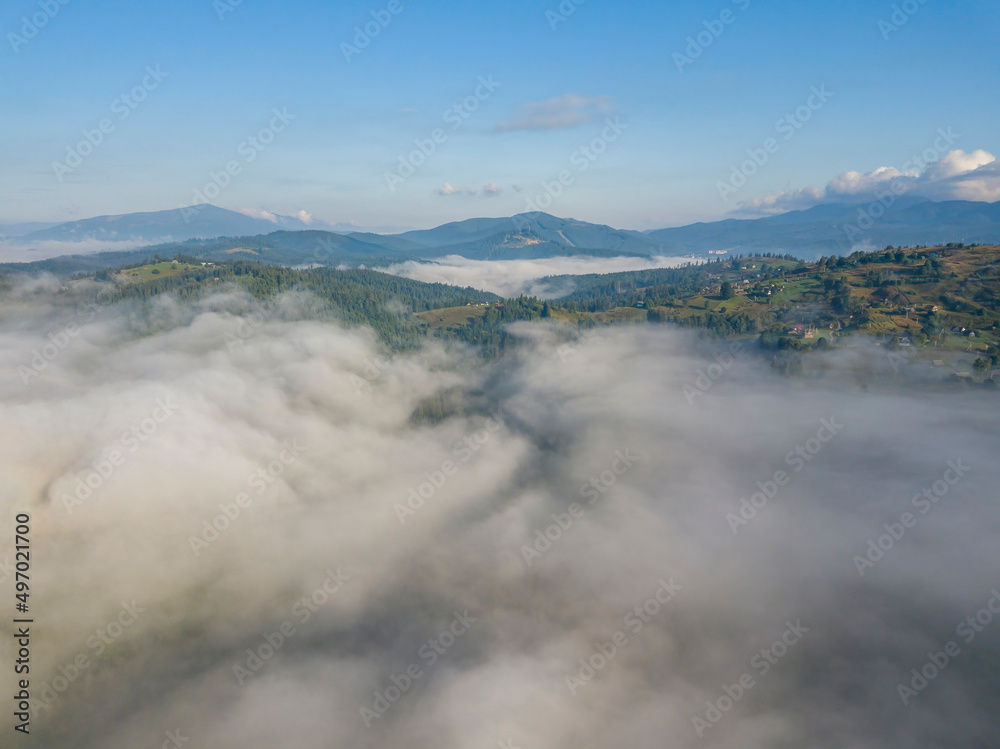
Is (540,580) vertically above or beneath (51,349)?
beneath

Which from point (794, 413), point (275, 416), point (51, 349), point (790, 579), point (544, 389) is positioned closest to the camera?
point (790, 579)

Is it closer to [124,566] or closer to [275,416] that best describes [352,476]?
[275,416]

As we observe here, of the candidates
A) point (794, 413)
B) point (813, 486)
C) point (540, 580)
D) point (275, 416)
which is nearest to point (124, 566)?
point (275, 416)

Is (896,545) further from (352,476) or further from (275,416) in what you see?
(275,416)

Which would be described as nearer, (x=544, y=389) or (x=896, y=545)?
(x=896, y=545)

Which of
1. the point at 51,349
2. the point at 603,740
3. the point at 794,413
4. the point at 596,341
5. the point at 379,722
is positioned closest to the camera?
the point at 603,740

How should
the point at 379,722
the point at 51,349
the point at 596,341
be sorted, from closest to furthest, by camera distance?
the point at 379,722, the point at 51,349, the point at 596,341

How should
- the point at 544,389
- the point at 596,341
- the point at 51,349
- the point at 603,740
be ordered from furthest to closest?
the point at 596,341
the point at 544,389
the point at 51,349
the point at 603,740

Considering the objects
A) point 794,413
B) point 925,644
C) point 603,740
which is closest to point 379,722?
point 603,740

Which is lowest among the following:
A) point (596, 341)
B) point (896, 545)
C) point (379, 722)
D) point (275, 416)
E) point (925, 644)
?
point (379, 722)
